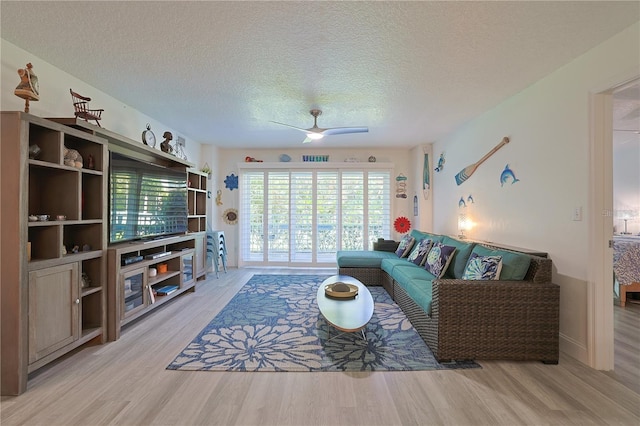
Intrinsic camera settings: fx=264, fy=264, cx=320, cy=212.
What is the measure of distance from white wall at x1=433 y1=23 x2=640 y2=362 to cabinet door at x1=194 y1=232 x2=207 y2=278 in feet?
14.4

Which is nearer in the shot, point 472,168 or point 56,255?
point 56,255

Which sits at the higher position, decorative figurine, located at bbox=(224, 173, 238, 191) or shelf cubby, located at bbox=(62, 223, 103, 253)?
decorative figurine, located at bbox=(224, 173, 238, 191)

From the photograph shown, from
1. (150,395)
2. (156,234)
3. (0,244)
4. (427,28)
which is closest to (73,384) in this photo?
(150,395)

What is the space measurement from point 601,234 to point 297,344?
8.82ft

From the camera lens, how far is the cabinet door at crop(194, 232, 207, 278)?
4457 millimetres

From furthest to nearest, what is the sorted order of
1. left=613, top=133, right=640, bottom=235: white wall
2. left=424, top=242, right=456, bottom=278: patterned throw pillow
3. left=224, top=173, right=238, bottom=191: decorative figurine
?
left=224, top=173, right=238, bottom=191: decorative figurine → left=613, top=133, right=640, bottom=235: white wall → left=424, top=242, right=456, bottom=278: patterned throw pillow

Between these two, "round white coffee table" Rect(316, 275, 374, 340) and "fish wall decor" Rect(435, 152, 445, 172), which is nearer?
"round white coffee table" Rect(316, 275, 374, 340)

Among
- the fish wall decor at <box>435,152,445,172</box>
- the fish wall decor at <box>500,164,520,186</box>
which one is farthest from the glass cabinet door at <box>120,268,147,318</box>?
the fish wall decor at <box>435,152,445,172</box>

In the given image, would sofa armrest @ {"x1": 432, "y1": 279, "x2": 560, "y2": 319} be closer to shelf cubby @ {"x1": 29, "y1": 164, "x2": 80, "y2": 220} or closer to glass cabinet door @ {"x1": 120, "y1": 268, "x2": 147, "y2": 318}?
glass cabinet door @ {"x1": 120, "y1": 268, "x2": 147, "y2": 318}

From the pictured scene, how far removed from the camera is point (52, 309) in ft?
6.66

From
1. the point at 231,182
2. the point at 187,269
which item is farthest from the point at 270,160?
the point at 187,269

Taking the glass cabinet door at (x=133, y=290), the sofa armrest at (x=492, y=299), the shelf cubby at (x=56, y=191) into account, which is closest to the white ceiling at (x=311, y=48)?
the shelf cubby at (x=56, y=191)

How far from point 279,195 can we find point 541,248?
4.35 metres

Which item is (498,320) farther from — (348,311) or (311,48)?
(311,48)
